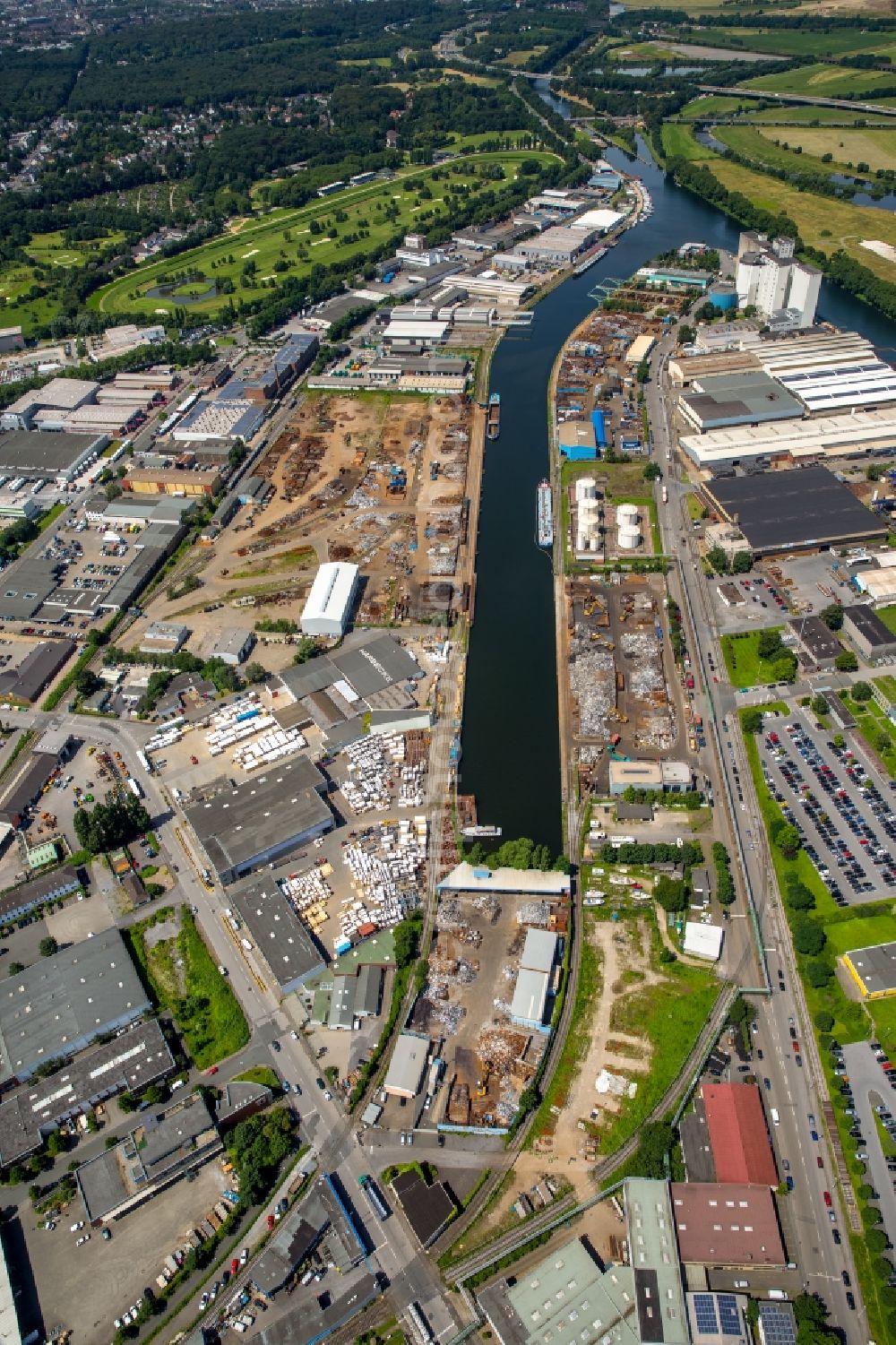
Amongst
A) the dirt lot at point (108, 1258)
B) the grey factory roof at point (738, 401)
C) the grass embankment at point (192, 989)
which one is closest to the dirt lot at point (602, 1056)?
the dirt lot at point (108, 1258)

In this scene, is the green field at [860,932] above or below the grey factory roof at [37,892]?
above

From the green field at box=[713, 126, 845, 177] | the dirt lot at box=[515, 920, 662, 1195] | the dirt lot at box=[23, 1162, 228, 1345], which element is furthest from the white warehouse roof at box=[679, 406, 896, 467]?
the green field at box=[713, 126, 845, 177]

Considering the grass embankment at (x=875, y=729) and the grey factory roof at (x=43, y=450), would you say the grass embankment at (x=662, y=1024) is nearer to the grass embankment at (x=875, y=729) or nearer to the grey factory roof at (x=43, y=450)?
the grass embankment at (x=875, y=729)

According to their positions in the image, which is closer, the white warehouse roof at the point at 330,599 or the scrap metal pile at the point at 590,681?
the scrap metal pile at the point at 590,681

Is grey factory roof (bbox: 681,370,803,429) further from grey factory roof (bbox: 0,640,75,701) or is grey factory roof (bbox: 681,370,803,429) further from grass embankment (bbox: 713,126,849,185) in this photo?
grass embankment (bbox: 713,126,849,185)

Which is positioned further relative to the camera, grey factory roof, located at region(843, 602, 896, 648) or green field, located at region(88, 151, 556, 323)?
green field, located at region(88, 151, 556, 323)

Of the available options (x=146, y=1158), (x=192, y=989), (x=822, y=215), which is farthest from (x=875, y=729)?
(x=822, y=215)

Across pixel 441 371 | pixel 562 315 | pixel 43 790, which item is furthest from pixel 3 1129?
A: pixel 562 315
